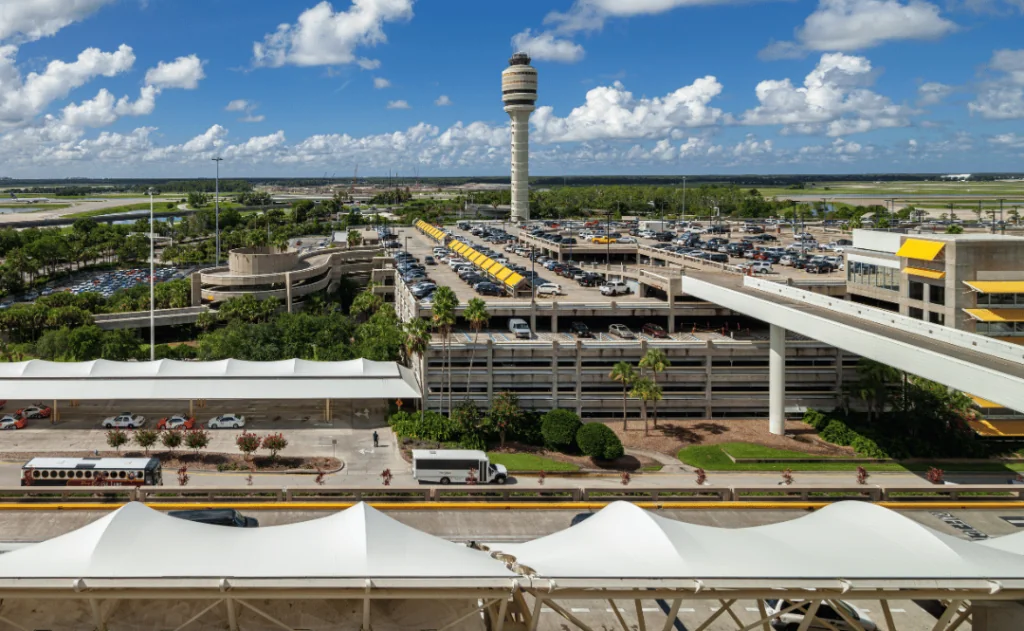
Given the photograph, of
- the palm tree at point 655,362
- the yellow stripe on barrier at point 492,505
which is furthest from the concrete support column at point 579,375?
the yellow stripe on barrier at point 492,505

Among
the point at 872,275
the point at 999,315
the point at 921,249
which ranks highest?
the point at 921,249

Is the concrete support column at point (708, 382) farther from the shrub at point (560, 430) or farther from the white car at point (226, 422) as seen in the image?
the white car at point (226, 422)

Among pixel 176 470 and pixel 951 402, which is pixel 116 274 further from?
pixel 951 402

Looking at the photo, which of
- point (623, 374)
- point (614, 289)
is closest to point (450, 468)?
point (623, 374)

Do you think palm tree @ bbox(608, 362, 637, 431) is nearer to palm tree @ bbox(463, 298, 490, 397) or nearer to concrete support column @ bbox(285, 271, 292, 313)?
palm tree @ bbox(463, 298, 490, 397)

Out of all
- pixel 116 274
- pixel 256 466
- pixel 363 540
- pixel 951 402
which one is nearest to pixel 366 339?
pixel 256 466

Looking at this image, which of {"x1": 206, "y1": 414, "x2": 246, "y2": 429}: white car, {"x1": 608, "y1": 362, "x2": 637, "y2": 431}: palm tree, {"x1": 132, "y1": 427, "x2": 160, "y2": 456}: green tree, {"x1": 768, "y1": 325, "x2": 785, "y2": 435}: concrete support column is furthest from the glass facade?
{"x1": 132, "y1": 427, "x2": 160, "y2": 456}: green tree

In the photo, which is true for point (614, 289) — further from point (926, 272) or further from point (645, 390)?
point (926, 272)
